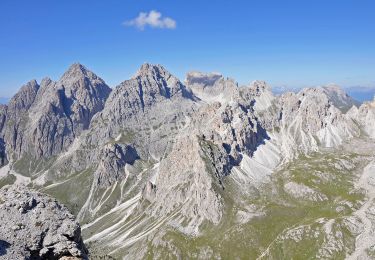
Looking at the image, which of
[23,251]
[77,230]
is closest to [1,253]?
[23,251]

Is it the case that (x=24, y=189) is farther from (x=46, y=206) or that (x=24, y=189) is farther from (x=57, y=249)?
(x=57, y=249)

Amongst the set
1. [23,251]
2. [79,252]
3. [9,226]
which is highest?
[9,226]

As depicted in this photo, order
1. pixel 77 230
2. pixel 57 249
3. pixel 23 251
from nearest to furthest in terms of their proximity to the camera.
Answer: pixel 23 251, pixel 57 249, pixel 77 230

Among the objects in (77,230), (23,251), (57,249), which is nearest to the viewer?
(23,251)

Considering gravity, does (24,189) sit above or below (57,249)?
above

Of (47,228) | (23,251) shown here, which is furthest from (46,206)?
(23,251)

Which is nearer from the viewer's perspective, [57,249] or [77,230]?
[57,249]

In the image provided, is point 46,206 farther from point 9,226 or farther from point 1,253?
point 1,253
